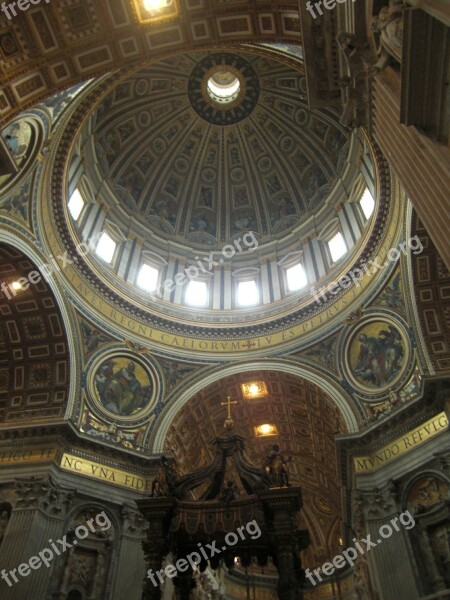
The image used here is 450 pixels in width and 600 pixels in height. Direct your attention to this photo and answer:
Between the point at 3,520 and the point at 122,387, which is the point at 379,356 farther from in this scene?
the point at 3,520

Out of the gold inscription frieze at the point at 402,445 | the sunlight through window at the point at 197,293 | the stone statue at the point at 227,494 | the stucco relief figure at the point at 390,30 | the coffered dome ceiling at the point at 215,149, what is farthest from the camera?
the coffered dome ceiling at the point at 215,149

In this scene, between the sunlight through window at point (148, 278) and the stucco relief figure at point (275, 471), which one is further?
the sunlight through window at point (148, 278)

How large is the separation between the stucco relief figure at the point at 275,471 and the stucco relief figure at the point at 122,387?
27.1 ft

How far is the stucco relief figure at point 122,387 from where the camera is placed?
18609mm

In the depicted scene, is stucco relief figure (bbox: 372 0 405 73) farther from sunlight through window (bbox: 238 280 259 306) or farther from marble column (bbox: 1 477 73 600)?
sunlight through window (bbox: 238 280 259 306)

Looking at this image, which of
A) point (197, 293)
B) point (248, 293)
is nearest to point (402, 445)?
point (248, 293)

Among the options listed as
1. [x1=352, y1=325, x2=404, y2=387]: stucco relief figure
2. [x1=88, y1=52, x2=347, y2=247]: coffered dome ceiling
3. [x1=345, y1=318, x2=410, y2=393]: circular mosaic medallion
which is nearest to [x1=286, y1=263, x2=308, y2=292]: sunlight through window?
[x1=88, y1=52, x2=347, y2=247]: coffered dome ceiling

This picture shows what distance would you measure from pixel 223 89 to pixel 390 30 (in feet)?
68.1

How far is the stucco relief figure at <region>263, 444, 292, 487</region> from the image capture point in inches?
444

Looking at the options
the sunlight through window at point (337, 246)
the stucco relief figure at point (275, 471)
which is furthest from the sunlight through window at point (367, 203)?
the stucco relief figure at point (275, 471)

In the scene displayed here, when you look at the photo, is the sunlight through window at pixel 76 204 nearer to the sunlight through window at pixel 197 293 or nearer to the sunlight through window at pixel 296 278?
the sunlight through window at pixel 197 293

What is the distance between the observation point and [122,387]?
1917cm

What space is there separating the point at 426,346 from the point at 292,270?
867 cm

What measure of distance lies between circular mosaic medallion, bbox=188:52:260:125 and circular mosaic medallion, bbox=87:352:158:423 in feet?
45.7
